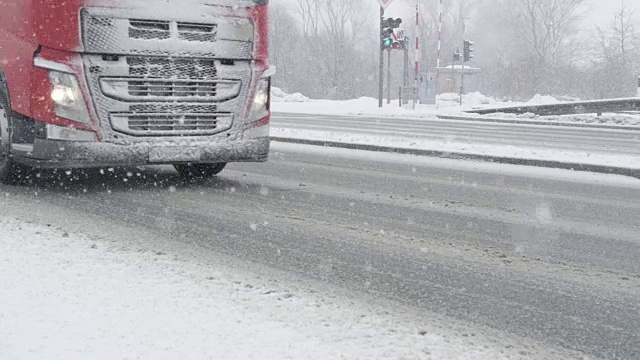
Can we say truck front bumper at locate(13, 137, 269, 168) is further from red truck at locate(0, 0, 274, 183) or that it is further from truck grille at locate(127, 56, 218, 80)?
truck grille at locate(127, 56, 218, 80)

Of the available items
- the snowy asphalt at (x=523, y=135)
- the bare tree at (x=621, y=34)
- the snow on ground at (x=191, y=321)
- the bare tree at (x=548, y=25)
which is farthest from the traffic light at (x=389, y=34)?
the bare tree at (x=548, y=25)

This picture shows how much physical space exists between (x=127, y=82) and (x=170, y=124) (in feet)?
1.76

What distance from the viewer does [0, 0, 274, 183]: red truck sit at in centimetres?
626

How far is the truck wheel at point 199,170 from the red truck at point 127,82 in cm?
82

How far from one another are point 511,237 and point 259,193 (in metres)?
2.53

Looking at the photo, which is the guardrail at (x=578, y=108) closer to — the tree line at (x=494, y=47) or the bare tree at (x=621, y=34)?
the tree line at (x=494, y=47)

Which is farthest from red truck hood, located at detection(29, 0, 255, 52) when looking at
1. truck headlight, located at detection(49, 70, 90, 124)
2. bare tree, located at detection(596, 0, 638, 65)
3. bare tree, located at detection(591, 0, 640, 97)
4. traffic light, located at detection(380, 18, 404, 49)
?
bare tree, located at detection(596, 0, 638, 65)

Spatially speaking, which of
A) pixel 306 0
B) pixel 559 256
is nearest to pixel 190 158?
pixel 559 256

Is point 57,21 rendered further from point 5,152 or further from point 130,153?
point 5,152

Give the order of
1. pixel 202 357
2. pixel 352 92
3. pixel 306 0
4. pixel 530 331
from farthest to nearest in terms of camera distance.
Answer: pixel 306 0 < pixel 352 92 < pixel 530 331 < pixel 202 357

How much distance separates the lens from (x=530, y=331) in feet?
10.2

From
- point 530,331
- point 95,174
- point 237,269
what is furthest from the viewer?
point 95,174

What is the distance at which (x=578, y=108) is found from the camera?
882 inches

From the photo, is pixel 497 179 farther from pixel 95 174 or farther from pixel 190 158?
pixel 95 174
